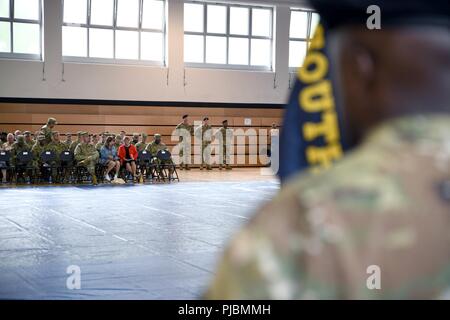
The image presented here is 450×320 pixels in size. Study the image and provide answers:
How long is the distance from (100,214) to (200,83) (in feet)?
52.2

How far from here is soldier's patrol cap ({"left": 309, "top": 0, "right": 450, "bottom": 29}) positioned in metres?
1.11

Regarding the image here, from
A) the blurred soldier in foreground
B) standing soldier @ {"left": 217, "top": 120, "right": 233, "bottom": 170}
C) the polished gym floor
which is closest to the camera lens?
the blurred soldier in foreground

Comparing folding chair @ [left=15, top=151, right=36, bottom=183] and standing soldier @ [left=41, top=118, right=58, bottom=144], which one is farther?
standing soldier @ [left=41, top=118, right=58, bottom=144]

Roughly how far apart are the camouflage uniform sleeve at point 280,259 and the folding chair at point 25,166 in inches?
750

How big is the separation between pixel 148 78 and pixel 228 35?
3823 mm

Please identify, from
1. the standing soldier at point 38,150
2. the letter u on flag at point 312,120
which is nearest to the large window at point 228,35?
the standing soldier at point 38,150

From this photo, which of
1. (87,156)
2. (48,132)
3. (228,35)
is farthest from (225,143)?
(48,132)

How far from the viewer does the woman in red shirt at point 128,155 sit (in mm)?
20109

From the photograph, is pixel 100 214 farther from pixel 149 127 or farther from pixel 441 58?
pixel 149 127

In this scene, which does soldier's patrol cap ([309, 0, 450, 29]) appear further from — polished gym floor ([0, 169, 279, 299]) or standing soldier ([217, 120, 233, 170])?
standing soldier ([217, 120, 233, 170])

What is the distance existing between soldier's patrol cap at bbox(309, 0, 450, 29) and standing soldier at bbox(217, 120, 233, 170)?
26.2 meters

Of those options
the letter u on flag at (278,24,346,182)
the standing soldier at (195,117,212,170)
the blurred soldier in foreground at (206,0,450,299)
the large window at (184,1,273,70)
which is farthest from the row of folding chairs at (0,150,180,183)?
the blurred soldier in foreground at (206,0,450,299)

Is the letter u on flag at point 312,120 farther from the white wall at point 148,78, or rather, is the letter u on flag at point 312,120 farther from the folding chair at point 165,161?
the white wall at point 148,78

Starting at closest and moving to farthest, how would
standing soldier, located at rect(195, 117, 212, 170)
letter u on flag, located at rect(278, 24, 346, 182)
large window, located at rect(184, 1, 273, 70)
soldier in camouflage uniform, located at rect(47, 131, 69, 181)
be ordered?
letter u on flag, located at rect(278, 24, 346, 182), soldier in camouflage uniform, located at rect(47, 131, 69, 181), standing soldier, located at rect(195, 117, 212, 170), large window, located at rect(184, 1, 273, 70)
